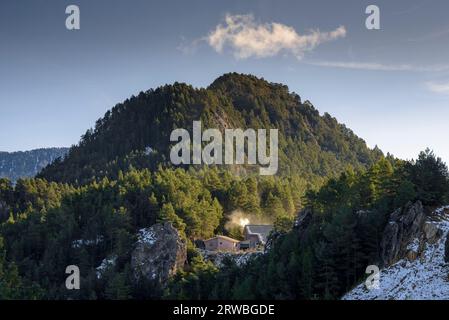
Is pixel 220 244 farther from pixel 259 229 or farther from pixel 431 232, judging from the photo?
pixel 431 232

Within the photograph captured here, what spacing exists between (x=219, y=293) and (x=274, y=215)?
46855mm

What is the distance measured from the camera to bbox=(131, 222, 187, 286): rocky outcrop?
78438 millimetres

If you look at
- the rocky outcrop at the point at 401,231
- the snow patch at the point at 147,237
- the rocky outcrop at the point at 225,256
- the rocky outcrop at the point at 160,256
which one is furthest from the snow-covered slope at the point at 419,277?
the snow patch at the point at 147,237

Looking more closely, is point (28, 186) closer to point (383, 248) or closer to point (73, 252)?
point (73, 252)

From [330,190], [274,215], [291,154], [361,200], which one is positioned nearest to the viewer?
[361,200]

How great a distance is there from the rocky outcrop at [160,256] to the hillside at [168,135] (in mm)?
49970

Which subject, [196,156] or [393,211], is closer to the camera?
[393,211]

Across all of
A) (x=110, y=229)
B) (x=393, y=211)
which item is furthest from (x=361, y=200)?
(x=110, y=229)

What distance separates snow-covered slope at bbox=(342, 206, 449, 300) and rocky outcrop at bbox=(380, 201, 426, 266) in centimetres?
64

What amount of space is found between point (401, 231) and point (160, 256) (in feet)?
144

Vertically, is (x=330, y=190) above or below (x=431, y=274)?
above

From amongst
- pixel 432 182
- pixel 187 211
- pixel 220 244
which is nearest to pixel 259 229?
pixel 220 244

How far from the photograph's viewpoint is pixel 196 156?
131625mm

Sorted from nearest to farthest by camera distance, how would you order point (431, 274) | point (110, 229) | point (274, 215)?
1. point (431, 274)
2. point (110, 229)
3. point (274, 215)
